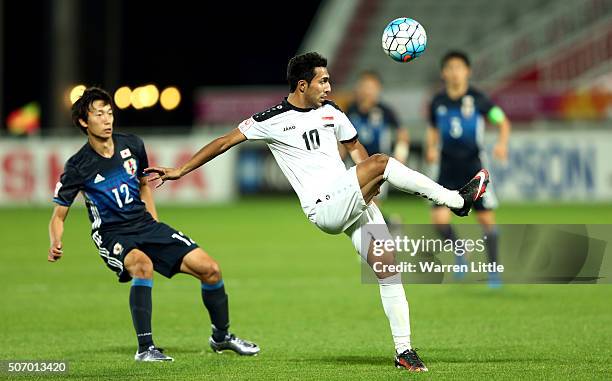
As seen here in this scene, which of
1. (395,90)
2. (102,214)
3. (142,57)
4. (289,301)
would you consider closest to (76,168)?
(102,214)

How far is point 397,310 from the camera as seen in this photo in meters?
7.03

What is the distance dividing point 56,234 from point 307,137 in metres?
1.87

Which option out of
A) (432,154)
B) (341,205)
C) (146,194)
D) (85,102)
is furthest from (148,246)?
(432,154)

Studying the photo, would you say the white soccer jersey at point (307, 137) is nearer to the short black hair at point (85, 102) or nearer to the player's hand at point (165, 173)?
the player's hand at point (165, 173)

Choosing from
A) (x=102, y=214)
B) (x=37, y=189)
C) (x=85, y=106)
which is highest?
(x=85, y=106)

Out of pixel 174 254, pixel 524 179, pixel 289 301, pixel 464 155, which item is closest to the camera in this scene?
pixel 174 254

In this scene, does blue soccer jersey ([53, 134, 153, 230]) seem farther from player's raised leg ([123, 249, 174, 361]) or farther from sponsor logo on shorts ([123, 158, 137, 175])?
player's raised leg ([123, 249, 174, 361])

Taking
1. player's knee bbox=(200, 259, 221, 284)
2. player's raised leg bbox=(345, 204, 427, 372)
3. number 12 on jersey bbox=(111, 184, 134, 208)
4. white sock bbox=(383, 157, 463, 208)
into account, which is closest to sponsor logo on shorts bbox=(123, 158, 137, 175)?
number 12 on jersey bbox=(111, 184, 134, 208)

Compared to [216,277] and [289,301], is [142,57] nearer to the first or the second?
[289,301]

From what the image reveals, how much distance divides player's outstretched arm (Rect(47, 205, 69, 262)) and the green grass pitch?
2.55ft

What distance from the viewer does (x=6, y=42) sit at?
135ft

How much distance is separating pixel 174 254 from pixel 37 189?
18010 millimetres

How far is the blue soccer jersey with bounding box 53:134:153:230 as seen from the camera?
773 cm

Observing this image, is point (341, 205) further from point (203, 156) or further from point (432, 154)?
point (432, 154)
